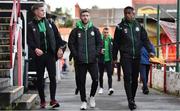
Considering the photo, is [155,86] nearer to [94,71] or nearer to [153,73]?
[153,73]

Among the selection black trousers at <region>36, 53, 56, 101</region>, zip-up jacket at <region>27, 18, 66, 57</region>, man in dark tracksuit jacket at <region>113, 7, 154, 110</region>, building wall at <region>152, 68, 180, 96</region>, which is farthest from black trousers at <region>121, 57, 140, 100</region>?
building wall at <region>152, 68, 180, 96</region>

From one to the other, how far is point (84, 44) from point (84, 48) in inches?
3.0

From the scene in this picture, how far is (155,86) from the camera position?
57.0 ft

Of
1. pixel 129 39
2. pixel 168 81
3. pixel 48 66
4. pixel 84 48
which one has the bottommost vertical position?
pixel 168 81

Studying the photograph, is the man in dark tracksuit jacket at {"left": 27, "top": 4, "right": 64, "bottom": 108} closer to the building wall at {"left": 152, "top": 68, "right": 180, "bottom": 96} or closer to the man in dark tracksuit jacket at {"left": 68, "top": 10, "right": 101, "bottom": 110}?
the man in dark tracksuit jacket at {"left": 68, "top": 10, "right": 101, "bottom": 110}

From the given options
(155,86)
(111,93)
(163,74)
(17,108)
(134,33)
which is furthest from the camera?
(155,86)

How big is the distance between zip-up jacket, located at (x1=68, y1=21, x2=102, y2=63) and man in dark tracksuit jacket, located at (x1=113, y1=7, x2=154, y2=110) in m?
0.44

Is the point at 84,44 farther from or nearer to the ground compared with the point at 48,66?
farther from the ground

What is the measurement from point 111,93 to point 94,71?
3.93 m

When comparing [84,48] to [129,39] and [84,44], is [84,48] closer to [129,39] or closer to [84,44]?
[84,44]

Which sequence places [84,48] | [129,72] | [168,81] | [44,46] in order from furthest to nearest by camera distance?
[168,81] < [129,72] < [84,48] < [44,46]

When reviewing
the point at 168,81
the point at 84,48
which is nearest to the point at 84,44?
the point at 84,48

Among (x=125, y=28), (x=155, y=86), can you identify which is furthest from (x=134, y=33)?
(x=155, y=86)

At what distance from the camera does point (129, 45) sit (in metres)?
10.9
